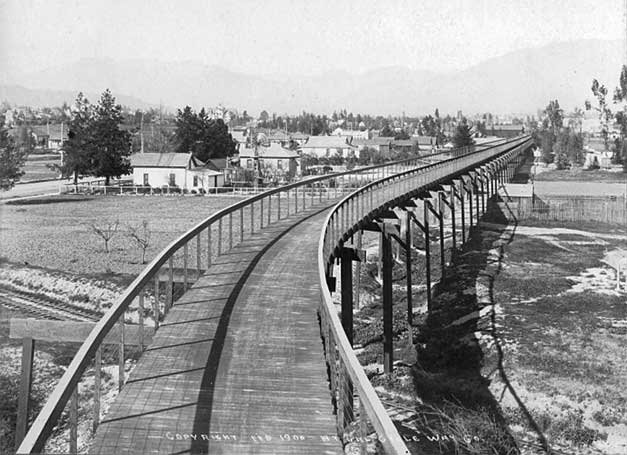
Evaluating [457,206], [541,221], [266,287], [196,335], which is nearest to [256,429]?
[196,335]

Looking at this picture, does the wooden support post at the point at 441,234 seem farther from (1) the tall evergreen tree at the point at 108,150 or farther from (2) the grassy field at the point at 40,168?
(2) the grassy field at the point at 40,168

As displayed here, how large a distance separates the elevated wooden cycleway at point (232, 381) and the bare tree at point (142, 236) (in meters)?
22.0

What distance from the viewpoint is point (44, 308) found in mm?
24562

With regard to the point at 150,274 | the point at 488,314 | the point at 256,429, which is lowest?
the point at 488,314

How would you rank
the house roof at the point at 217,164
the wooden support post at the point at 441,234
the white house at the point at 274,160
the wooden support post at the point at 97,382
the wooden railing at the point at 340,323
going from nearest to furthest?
1. the wooden railing at the point at 340,323
2. the wooden support post at the point at 97,382
3. the wooden support post at the point at 441,234
4. the house roof at the point at 217,164
5. the white house at the point at 274,160

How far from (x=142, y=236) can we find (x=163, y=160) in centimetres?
2551

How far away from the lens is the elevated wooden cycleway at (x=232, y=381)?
6.32 metres

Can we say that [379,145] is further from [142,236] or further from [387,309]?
[387,309]

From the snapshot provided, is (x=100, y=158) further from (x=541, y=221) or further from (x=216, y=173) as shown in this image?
(x=541, y=221)

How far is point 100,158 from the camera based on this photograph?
59219 millimetres

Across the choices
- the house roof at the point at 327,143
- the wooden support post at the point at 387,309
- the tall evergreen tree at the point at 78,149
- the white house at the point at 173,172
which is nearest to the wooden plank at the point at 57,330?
the wooden support post at the point at 387,309

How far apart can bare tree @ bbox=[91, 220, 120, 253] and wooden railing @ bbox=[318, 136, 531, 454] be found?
1550 cm

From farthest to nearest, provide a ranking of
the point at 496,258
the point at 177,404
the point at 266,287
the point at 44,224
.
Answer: the point at 44,224 < the point at 496,258 < the point at 266,287 < the point at 177,404

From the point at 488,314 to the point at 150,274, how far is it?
1744cm
